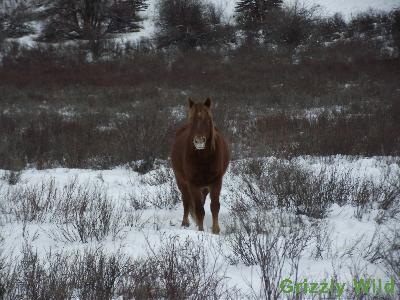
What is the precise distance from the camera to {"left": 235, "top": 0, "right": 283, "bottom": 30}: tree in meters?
31.5

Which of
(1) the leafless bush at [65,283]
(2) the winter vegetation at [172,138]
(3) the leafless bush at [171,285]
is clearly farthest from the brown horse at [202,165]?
(1) the leafless bush at [65,283]

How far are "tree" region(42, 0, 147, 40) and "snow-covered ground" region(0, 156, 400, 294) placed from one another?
1069 inches

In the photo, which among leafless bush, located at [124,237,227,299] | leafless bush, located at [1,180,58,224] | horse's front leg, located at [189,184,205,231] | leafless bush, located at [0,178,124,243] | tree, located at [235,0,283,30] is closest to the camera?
leafless bush, located at [124,237,227,299]

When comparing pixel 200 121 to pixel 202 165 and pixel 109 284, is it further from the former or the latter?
pixel 109 284

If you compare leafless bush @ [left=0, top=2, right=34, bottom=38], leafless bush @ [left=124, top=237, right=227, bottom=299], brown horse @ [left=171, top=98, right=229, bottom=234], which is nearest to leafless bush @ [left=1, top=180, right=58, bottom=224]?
brown horse @ [left=171, top=98, right=229, bottom=234]

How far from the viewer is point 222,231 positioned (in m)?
4.62

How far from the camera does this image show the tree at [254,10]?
1238 inches

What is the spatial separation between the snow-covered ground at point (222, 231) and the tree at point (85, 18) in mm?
27153

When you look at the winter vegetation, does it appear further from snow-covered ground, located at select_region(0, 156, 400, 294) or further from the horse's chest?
the horse's chest

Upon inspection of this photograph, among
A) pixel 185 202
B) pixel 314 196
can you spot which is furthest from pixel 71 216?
pixel 314 196

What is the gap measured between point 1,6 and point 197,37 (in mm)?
18918

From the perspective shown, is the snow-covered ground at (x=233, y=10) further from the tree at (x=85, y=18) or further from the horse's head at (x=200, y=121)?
the horse's head at (x=200, y=121)

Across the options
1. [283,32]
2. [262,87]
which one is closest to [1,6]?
[283,32]

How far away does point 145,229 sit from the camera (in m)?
4.40
